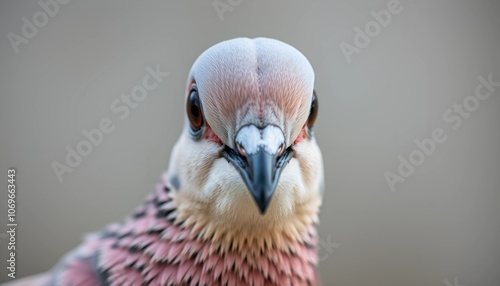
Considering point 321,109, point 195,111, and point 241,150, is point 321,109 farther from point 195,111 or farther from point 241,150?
point 241,150

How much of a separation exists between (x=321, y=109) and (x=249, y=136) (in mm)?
2633

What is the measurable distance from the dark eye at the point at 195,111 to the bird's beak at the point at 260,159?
19 centimetres

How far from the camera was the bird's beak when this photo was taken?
1.22 metres

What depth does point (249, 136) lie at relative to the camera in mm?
1284

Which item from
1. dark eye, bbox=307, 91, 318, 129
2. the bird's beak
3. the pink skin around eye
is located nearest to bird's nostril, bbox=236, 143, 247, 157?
the bird's beak

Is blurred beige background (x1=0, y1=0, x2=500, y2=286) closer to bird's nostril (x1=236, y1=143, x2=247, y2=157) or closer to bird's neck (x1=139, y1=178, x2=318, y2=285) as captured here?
bird's neck (x1=139, y1=178, x2=318, y2=285)

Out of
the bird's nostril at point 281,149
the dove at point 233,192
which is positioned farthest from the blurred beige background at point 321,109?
the bird's nostril at point 281,149

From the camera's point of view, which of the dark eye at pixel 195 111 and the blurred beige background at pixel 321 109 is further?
the blurred beige background at pixel 321 109

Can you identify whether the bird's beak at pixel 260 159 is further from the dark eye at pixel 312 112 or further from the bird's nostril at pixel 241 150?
the dark eye at pixel 312 112

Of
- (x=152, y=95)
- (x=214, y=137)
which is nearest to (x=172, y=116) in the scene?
(x=152, y=95)

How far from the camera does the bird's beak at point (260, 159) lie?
1.22 m

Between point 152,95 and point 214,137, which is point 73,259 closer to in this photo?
point 214,137

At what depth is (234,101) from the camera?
52.8 inches

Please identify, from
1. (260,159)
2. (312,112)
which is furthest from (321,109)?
(260,159)
